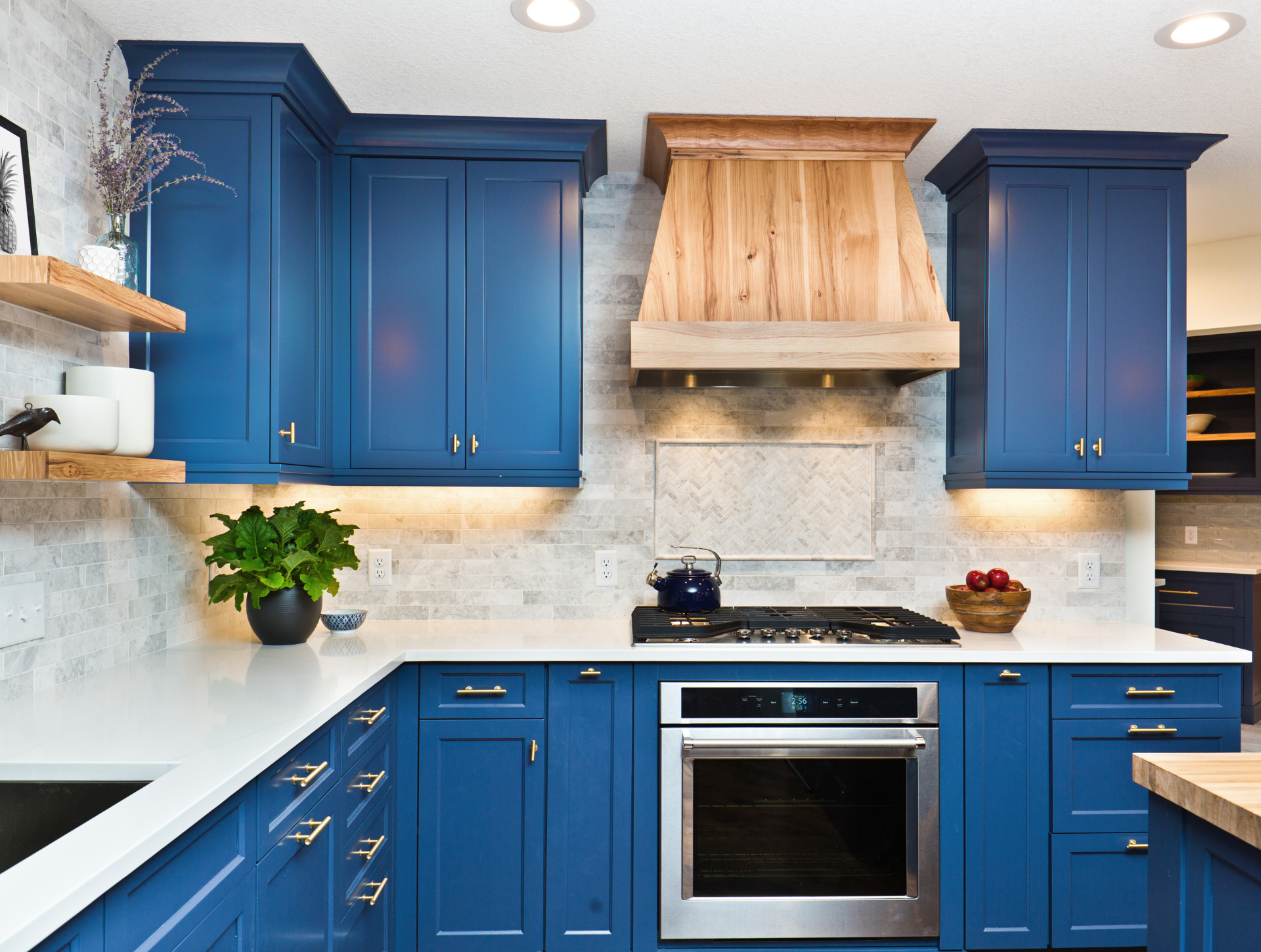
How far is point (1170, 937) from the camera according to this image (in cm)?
134

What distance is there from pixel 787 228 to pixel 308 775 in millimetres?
2051

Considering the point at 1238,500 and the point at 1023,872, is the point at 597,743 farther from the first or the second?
the point at 1238,500

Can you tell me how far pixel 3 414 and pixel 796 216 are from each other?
2.17 meters

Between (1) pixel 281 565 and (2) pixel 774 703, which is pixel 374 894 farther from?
(2) pixel 774 703

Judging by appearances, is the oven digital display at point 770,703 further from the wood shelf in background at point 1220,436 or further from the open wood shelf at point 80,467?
the wood shelf in background at point 1220,436

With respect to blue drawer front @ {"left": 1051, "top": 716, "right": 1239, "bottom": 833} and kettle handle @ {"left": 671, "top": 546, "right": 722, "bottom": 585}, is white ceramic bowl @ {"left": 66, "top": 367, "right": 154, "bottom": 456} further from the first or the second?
blue drawer front @ {"left": 1051, "top": 716, "right": 1239, "bottom": 833}

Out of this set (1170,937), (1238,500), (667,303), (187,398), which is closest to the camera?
(1170,937)

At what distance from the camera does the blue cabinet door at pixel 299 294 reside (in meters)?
2.20

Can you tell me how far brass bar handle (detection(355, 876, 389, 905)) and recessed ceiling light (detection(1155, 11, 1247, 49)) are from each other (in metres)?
2.91

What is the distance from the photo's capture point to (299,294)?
2361 millimetres

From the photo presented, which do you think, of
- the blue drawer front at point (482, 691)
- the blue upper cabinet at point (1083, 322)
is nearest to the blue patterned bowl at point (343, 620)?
the blue drawer front at point (482, 691)

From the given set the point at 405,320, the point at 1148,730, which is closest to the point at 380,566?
the point at 405,320

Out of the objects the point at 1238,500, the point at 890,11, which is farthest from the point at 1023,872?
the point at 1238,500

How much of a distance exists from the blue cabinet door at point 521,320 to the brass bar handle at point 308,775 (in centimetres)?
113
